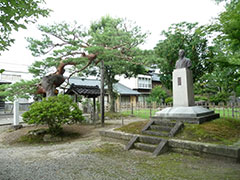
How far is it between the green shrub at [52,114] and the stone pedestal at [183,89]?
470cm

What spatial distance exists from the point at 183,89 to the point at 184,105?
25.5 inches

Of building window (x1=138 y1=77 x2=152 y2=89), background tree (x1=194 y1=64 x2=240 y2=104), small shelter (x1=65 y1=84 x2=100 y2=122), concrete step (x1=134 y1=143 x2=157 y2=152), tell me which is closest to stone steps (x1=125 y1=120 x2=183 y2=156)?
concrete step (x1=134 y1=143 x2=157 y2=152)

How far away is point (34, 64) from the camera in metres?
10.7

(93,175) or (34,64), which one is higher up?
(34,64)

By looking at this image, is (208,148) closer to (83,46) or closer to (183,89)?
(183,89)

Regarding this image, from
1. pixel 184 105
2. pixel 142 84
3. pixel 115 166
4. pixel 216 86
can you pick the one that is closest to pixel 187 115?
pixel 184 105

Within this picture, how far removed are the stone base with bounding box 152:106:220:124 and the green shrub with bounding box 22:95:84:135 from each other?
13.3ft

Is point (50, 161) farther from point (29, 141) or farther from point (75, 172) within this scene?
point (29, 141)

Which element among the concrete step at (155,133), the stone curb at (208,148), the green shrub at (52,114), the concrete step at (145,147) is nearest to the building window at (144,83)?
the green shrub at (52,114)

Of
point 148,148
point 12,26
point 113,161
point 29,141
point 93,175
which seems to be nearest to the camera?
point 12,26

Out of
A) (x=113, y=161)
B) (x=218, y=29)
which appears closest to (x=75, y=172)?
(x=113, y=161)

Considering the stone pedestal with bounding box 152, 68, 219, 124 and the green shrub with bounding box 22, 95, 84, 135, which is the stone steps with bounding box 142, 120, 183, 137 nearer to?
the stone pedestal with bounding box 152, 68, 219, 124

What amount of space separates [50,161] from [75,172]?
4.18ft

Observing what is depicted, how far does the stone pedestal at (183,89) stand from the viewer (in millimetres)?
7008
